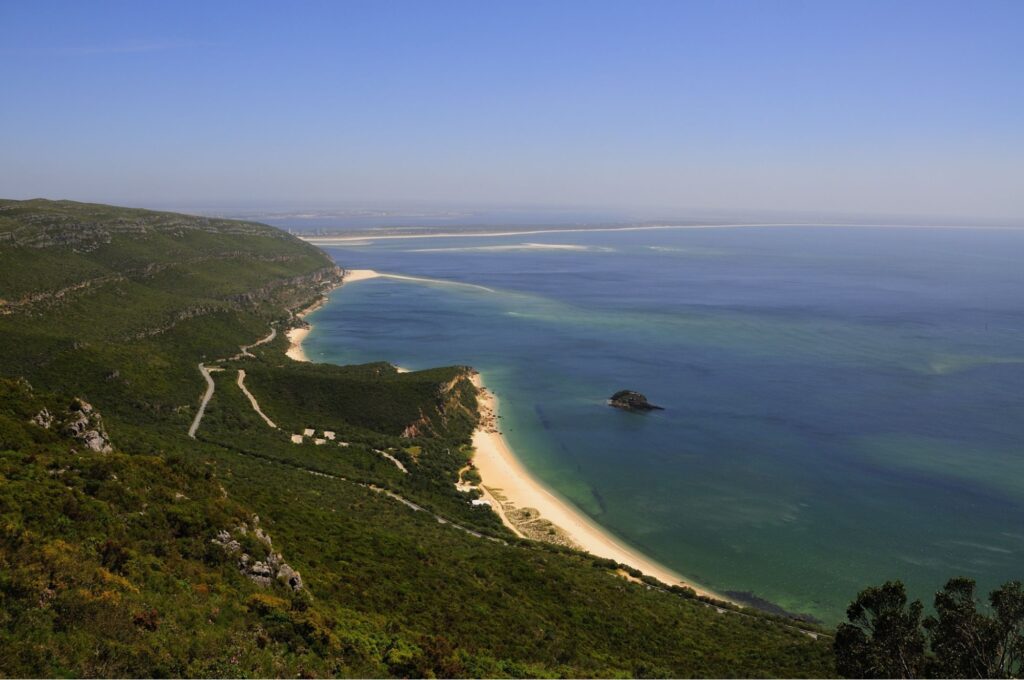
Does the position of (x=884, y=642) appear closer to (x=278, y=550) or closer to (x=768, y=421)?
(x=278, y=550)

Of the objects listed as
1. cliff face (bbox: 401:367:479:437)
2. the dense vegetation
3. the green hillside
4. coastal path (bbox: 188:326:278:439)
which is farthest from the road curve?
the dense vegetation

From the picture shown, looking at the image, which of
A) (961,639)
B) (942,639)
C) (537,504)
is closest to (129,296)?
(537,504)

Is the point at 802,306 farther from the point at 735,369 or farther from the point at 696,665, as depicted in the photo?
the point at 696,665

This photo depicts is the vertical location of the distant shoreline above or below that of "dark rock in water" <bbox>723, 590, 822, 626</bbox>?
above

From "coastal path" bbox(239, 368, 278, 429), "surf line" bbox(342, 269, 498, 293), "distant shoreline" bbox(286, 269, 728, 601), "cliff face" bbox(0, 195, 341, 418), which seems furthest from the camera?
"surf line" bbox(342, 269, 498, 293)

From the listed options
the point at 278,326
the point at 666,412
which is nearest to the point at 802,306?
the point at 666,412

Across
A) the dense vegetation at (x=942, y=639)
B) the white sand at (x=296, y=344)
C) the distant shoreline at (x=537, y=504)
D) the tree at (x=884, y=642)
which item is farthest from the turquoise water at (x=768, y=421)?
the dense vegetation at (x=942, y=639)

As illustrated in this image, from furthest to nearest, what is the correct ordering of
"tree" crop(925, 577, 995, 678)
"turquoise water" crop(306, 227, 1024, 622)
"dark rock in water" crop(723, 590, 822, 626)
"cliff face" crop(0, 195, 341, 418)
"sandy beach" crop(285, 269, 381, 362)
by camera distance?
"sandy beach" crop(285, 269, 381, 362) → "cliff face" crop(0, 195, 341, 418) → "turquoise water" crop(306, 227, 1024, 622) → "dark rock in water" crop(723, 590, 822, 626) → "tree" crop(925, 577, 995, 678)

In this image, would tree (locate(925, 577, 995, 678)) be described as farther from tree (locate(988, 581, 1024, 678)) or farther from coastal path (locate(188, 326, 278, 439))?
coastal path (locate(188, 326, 278, 439))
